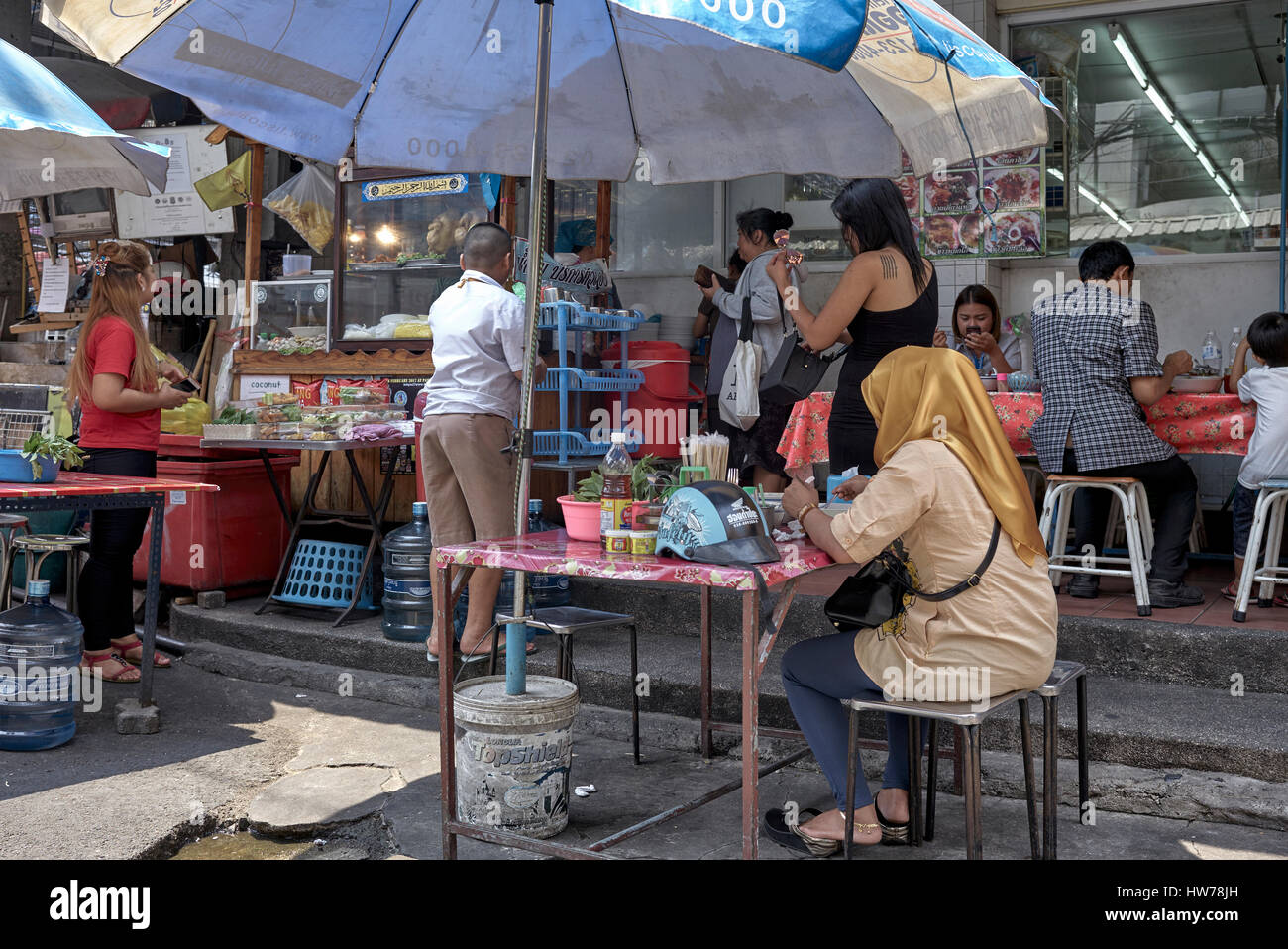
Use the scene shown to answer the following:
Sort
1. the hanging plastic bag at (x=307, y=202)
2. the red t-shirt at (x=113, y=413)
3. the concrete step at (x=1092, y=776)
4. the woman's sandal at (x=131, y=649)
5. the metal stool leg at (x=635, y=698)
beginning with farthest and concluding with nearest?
the hanging plastic bag at (x=307, y=202)
the woman's sandal at (x=131, y=649)
the red t-shirt at (x=113, y=413)
the metal stool leg at (x=635, y=698)
the concrete step at (x=1092, y=776)

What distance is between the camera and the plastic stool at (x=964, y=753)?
3.14 metres

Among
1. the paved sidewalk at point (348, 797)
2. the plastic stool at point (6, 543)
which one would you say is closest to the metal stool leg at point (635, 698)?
the paved sidewalk at point (348, 797)

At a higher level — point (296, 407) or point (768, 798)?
point (296, 407)

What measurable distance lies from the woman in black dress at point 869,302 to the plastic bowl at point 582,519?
127 centimetres

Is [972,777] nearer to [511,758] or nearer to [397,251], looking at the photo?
[511,758]

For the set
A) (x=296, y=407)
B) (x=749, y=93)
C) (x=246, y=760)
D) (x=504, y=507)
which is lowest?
(x=246, y=760)

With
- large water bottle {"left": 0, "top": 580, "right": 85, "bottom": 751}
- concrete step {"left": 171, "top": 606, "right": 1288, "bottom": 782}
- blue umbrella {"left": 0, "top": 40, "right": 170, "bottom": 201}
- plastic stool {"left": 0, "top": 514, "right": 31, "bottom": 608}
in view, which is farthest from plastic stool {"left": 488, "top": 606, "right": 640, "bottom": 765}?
blue umbrella {"left": 0, "top": 40, "right": 170, "bottom": 201}

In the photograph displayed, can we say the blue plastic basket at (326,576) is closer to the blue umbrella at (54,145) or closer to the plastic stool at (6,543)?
the plastic stool at (6,543)

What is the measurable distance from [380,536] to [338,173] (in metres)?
2.82

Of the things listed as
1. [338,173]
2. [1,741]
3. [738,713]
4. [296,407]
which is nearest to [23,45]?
[338,173]

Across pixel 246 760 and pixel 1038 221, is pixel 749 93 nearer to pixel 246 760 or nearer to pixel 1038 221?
pixel 246 760

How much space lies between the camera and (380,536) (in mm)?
6547

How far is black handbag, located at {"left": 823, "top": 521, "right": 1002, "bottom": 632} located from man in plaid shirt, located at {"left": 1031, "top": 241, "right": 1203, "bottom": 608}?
8.15 ft
